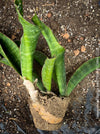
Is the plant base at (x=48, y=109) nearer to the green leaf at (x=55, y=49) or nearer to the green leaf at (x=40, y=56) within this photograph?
the green leaf at (x=55, y=49)

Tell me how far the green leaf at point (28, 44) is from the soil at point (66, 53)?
41cm

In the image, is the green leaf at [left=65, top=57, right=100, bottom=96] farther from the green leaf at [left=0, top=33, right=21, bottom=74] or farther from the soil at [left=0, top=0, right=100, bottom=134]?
the green leaf at [left=0, top=33, right=21, bottom=74]

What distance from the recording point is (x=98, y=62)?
4.05 feet

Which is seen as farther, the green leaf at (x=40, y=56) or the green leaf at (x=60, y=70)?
the green leaf at (x=40, y=56)

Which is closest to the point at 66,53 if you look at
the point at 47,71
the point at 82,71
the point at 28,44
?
the point at 82,71

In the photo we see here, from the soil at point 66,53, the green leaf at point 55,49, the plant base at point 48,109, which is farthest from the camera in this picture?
the soil at point 66,53

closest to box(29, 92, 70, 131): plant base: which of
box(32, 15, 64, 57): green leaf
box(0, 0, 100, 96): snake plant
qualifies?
box(0, 0, 100, 96): snake plant

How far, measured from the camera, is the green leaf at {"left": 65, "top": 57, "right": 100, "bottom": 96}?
47.6 inches

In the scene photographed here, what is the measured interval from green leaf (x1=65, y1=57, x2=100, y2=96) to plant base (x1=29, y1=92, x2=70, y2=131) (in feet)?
0.31

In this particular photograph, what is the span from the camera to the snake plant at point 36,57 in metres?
0.78

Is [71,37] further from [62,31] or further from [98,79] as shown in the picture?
[98,79]

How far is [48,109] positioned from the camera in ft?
3.88

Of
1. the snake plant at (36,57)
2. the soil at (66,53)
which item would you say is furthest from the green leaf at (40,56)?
the soil at (66,53)

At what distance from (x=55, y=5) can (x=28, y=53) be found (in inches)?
23.7
